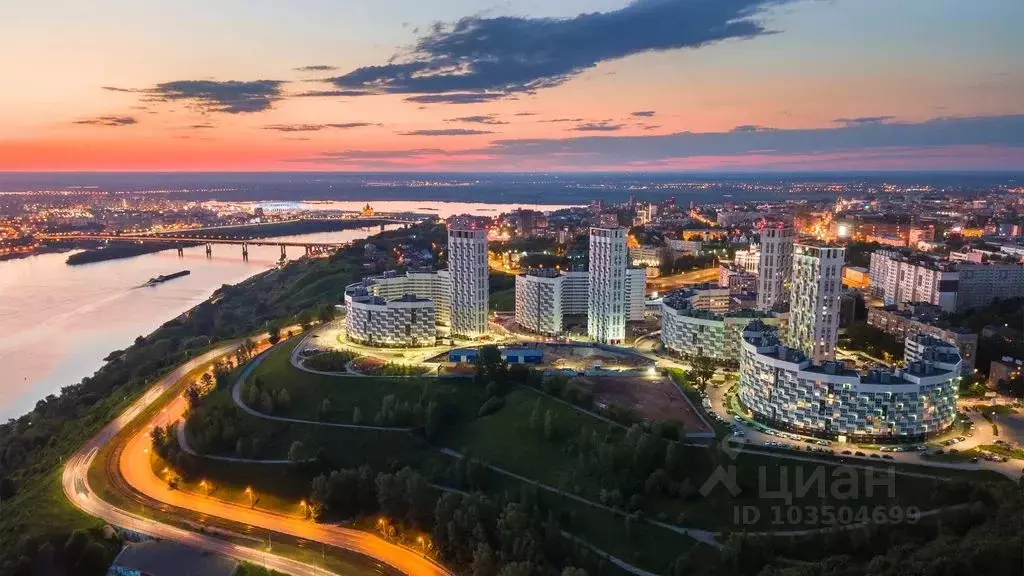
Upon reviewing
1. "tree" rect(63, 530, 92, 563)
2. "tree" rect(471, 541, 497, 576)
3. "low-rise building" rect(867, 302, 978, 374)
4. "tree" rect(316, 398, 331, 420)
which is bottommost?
"tree" rect(63, 530, 92, 563)

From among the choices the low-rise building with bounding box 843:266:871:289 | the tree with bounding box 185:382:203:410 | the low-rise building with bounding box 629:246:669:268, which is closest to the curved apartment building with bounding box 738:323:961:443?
the tree with bounding box 185:382:203:410

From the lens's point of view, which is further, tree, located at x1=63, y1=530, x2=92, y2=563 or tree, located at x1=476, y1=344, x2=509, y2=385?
tree, located at x1=476, y1=344, x2=509, y2=385

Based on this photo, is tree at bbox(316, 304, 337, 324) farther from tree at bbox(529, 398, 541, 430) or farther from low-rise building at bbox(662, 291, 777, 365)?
low-rise building at bbox(662, 291, 777, 365)

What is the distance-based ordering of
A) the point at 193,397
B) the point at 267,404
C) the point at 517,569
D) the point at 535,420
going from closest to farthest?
the point at 517,569, the point at 535,420, the point at 267,404, the point at 193,397

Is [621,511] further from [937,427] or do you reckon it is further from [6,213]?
[6,213]

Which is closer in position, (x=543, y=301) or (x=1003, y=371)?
(x=1003, y=371)

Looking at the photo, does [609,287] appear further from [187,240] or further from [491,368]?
→ [187,240]

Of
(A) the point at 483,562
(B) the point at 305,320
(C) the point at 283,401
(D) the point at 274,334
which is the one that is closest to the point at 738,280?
(B) the point at 305,320
